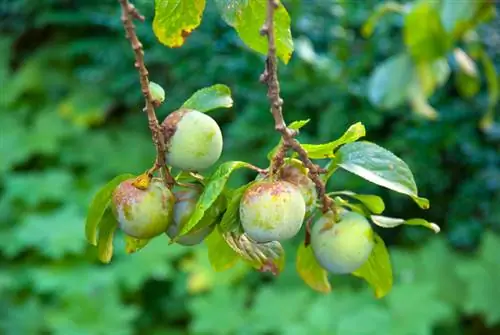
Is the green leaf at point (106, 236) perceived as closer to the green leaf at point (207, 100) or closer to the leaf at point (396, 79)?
the green leaf at point (207, 100)

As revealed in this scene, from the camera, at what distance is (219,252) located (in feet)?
1.06

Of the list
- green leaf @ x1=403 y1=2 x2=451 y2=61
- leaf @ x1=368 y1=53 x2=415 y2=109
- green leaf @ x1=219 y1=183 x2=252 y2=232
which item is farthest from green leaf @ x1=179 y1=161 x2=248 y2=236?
leaf @ x1=368 y1=53 x2=415 y2=109

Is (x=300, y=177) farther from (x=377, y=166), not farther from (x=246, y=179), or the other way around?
(x=246, y=179)

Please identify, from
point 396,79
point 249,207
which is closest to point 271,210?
point 249,207

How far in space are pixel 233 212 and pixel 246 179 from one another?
1.23 meters

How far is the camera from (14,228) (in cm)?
148

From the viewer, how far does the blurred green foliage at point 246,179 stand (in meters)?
1.31

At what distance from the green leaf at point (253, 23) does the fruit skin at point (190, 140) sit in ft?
0.13

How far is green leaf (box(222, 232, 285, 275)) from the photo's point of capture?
29cm

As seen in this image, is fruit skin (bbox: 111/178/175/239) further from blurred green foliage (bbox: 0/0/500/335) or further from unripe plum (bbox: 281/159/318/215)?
blurred green foliage (bbox: 0/0/500/335)

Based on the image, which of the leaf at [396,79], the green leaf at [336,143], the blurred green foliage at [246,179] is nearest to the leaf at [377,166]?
the green leaf at [336,143]

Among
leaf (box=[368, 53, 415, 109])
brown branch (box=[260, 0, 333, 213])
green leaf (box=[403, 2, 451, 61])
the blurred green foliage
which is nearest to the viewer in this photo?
brown branch (box=[260, 0, 333, 213])

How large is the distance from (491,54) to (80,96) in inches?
37.4

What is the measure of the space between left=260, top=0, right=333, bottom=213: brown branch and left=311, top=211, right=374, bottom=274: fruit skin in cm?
2
